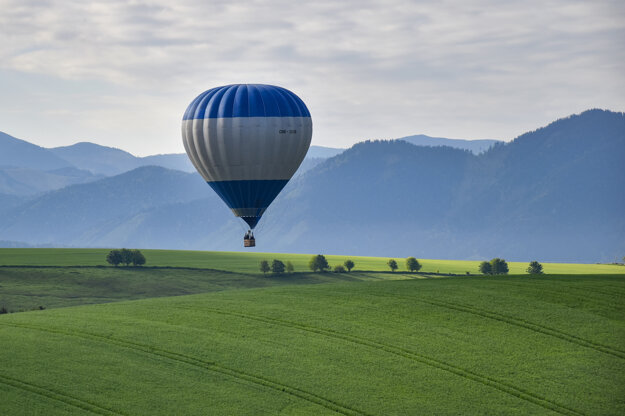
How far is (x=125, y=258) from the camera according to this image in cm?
13325

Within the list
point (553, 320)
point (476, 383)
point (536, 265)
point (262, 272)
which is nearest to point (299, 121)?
point (553, 320)

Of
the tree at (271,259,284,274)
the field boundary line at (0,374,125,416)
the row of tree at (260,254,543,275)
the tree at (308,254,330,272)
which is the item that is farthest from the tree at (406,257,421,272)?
the field boundary line at (0,374,125,416)

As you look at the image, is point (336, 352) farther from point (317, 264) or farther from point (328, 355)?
point (317, 264)

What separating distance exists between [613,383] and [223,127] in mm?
40226

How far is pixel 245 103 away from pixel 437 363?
3510 centimetres

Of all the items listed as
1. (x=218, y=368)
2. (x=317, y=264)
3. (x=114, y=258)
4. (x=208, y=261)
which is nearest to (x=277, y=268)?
(x=317, y=264)

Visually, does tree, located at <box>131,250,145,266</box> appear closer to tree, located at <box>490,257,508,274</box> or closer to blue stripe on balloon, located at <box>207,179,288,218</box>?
tree, located at <box>490,257,508,274</box>

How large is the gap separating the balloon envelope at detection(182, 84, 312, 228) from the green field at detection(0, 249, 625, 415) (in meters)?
12.8

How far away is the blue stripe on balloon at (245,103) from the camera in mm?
69375

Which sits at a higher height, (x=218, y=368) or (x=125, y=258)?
(x=125, y=258)

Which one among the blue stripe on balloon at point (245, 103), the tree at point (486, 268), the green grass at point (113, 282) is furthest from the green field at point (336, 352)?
the tree at point (486, 268)

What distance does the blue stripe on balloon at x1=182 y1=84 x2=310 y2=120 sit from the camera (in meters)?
69.4

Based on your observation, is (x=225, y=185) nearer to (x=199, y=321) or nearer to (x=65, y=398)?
(x=199, y=321)

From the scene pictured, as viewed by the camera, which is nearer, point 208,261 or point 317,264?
point 317,264
